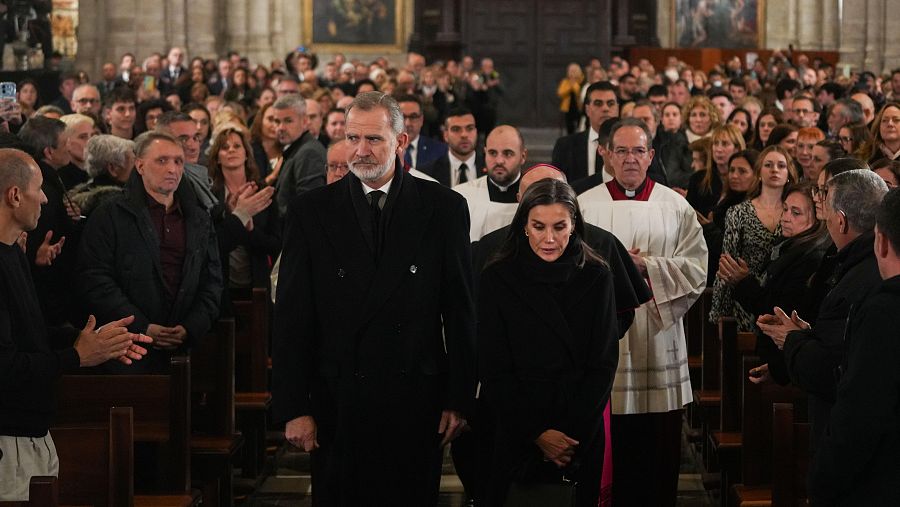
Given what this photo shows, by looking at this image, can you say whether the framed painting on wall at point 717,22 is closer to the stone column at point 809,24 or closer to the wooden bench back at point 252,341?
the stone column at point 809,24

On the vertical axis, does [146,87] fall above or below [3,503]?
above

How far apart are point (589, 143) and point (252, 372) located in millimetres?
3446

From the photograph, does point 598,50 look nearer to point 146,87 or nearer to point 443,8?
point 443,8

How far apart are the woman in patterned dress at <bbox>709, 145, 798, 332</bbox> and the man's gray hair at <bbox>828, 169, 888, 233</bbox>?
2548 millimetres

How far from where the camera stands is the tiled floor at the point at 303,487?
24.7 feet

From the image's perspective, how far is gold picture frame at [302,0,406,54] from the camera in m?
28.1

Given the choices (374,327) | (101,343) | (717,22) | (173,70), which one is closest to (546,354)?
(374,327)

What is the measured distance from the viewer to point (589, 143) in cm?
1012

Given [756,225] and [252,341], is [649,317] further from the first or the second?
[252,341]

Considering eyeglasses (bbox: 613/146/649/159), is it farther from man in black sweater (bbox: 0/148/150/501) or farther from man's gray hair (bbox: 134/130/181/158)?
man in black sweater (bbox: 0/148/150/501)

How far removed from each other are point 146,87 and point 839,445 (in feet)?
45.8

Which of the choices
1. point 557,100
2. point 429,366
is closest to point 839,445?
point 429,366

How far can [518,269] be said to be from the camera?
5.34 meters

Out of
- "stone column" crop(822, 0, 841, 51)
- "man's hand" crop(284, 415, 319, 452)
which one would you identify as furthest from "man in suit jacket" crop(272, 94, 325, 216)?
"stone column" crop(822, 0, 841, 51)
